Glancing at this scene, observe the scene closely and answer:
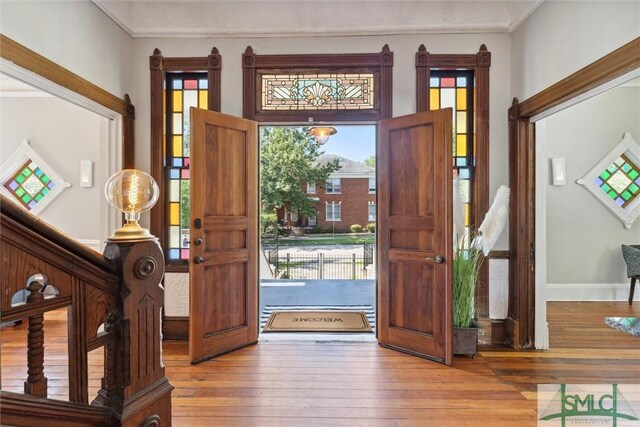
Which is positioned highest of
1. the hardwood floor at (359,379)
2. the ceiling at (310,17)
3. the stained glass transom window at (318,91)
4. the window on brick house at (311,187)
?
the ceiling at (310,17)

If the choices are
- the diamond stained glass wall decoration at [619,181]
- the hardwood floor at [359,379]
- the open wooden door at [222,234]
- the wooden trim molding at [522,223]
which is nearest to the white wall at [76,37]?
the open wooden door at [222,234]

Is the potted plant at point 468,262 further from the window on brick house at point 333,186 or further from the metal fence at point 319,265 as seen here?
the window on brick house at point 333,186

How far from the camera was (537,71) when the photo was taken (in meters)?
2.87

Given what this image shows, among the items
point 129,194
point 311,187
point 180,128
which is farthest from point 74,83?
point 311,187

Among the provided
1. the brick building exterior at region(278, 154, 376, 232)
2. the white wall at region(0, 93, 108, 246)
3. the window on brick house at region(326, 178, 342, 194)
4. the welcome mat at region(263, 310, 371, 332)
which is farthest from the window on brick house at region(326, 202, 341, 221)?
the white wall at region(0, 93, 108, 246)

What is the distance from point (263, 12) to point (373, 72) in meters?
1.18

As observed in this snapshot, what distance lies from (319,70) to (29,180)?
3.98 m

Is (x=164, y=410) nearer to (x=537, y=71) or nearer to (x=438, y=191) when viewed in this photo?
(x=438, y=191)

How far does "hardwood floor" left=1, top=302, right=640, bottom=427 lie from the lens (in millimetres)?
2115

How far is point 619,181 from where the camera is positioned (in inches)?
185

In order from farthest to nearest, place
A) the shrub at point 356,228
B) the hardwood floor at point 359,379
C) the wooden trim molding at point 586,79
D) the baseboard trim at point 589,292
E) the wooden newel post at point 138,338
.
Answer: the shrub at point 356,228 < the baseboard trim at point 589,292 < the hardwood floor at point 359,379 < the wooden trim molding at point 586,79 < the wooden newel post at point 138,338

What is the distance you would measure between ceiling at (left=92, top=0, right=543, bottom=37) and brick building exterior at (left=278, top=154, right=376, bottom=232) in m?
6.24

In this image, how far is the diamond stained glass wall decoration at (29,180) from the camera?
420 cm

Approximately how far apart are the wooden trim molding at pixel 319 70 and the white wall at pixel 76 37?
115 cm
